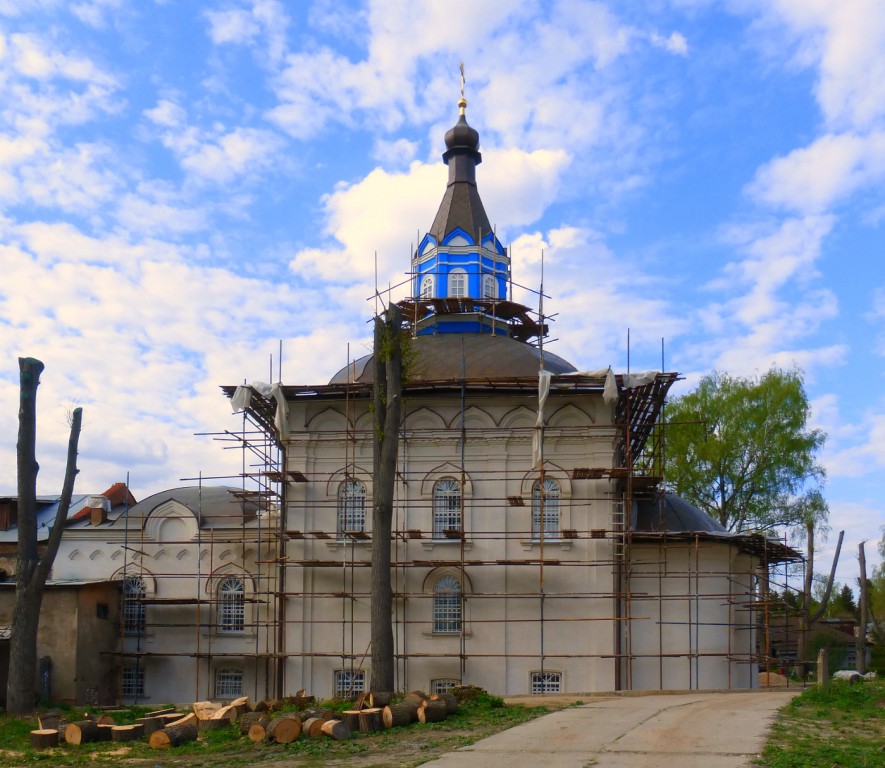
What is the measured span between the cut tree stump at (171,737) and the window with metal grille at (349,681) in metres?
7.47

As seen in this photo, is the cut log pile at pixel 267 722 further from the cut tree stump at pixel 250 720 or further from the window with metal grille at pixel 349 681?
the window with metal grille at pixel 349 681

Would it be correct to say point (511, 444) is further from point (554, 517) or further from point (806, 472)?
point (806, 472)

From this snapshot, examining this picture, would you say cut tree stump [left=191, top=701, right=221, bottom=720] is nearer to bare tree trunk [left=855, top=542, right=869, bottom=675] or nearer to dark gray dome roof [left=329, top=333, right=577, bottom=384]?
dark gray dome roof [left=329, top=333, right=577, bottom=384]

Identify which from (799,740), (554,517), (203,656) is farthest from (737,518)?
(799,740)

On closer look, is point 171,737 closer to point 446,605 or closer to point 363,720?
point 363,720

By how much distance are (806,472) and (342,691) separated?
51.0ft

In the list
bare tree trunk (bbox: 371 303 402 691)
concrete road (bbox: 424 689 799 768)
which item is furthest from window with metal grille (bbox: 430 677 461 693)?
concrete road (bbox: 424 689 799 768)

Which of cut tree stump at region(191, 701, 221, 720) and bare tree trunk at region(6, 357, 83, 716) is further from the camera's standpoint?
bare tree trunk at region(6, 357, 83, 716)

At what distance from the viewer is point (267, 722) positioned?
569 inches

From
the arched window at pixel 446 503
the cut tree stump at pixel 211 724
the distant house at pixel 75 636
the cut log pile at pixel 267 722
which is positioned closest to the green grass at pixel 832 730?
the cut log pile at pixel 267 722

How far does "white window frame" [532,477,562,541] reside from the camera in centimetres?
2206

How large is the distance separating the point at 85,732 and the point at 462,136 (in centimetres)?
1930

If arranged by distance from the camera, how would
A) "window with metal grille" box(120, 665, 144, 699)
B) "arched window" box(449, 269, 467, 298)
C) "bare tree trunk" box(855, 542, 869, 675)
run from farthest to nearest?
"bare tree trunk" box(855, 542, 869, 675) < "arched window" box(449, 269, 467, 298) < "window with metal grille" box(120, 665, 144, 699)

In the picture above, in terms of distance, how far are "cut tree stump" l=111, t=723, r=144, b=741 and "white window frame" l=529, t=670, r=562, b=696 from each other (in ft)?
28.5
